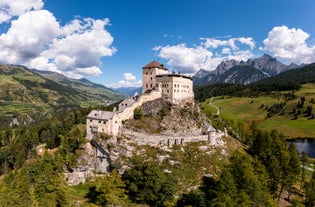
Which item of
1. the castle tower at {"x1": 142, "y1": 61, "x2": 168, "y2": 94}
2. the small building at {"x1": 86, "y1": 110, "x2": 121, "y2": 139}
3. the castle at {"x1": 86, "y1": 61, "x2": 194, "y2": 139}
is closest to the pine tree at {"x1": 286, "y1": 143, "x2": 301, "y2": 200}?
the castle at {"x1": 86, "y1": 61, "x2": 194, "y2": 139}

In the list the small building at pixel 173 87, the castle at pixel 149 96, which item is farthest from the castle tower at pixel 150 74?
the small building at pixel 173 87

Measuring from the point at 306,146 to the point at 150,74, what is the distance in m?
121

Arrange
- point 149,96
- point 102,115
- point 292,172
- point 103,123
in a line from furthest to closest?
1. point 149,96
2. point 102,115
3. point 103,123
4. point 292,172

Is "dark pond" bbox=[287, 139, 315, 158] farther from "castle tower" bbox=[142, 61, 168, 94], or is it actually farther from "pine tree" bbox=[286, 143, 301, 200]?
"castle tower" bbox=[142, 61, 168, 94]

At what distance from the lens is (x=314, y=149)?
151 meters

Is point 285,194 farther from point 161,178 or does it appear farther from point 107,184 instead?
point 107,184

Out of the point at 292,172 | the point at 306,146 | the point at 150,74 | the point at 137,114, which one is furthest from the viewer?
the point at 306,146

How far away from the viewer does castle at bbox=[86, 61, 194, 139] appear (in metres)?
86.4

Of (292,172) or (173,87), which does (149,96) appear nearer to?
(173,87)

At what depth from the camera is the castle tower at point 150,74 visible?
4070 inches

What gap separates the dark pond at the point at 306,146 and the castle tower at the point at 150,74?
102 metres

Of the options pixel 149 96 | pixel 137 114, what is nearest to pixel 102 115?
pixel 137 114

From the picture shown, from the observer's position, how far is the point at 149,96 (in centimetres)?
9844

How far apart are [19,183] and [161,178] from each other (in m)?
36.8
